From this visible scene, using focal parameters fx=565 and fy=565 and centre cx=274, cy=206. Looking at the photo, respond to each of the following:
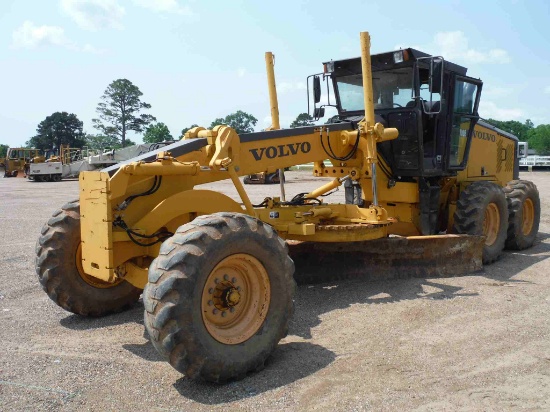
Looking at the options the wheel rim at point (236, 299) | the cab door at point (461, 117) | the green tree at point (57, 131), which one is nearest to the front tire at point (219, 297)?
the wheel rim at point (236, 299)

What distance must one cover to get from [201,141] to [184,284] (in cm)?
205

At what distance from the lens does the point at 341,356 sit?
451 centimetres

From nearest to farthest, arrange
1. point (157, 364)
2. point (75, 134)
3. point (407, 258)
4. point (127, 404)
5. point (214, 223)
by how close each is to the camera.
A: point (127, 404) < point (214, 223) < point (157, 364) < point (407, 258) < point (75, 134)

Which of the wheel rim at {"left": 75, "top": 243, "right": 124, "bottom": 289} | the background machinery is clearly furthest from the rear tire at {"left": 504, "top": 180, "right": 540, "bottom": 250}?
the background machinery

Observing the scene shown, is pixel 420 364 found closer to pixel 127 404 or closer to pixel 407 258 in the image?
pixel 127 404

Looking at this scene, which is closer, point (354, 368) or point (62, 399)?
point (62, 399)

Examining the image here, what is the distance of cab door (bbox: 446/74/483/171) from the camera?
8.12 meters

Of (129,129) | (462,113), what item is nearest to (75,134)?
(129,129)

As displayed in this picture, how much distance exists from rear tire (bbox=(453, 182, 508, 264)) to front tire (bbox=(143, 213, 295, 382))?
13.8 ft

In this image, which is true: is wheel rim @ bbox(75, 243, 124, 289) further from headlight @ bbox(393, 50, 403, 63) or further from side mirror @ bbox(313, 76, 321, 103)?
headlight @ bbox(393, 50, 403, 63)

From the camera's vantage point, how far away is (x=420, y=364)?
4320 millimetres

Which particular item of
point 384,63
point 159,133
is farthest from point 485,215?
point 159,133

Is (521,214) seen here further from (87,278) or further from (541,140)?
(541,140)

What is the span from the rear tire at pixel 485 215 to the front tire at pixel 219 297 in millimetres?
4199
